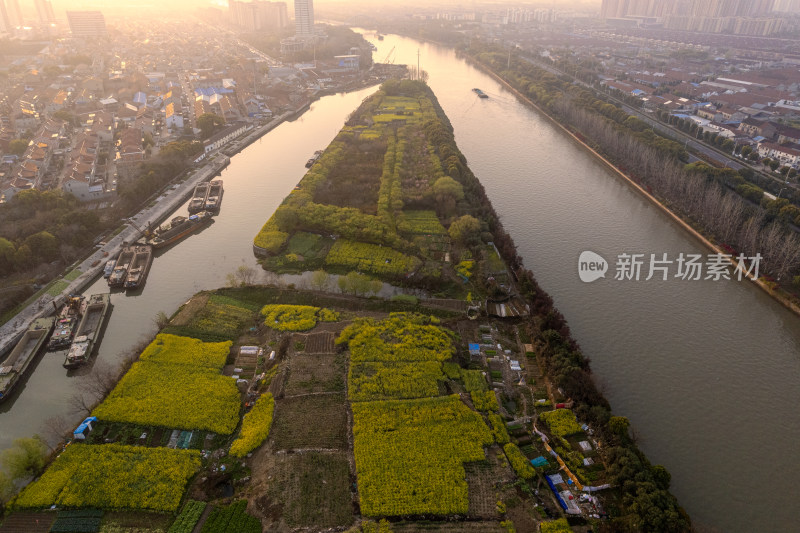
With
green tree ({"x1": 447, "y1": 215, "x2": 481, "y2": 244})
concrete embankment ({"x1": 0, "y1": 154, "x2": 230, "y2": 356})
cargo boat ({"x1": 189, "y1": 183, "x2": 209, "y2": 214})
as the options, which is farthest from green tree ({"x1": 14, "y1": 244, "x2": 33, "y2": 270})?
green tree ({"x1": 447, "y1": 215, "x2": 481, "y2": 244})

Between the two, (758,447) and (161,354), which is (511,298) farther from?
(161,354)

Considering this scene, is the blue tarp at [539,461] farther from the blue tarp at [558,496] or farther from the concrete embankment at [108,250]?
the concrete embankment at [108,250]

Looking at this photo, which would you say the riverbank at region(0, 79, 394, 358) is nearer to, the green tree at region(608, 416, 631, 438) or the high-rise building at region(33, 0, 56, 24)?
the green tree at region(608, 416, 631, 438)

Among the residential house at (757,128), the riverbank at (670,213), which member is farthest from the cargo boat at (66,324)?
the residential house at (757,128)

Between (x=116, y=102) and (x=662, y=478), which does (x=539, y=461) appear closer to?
(x=662, y=478)

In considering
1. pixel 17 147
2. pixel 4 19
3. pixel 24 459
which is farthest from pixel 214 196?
pixel 4 19
